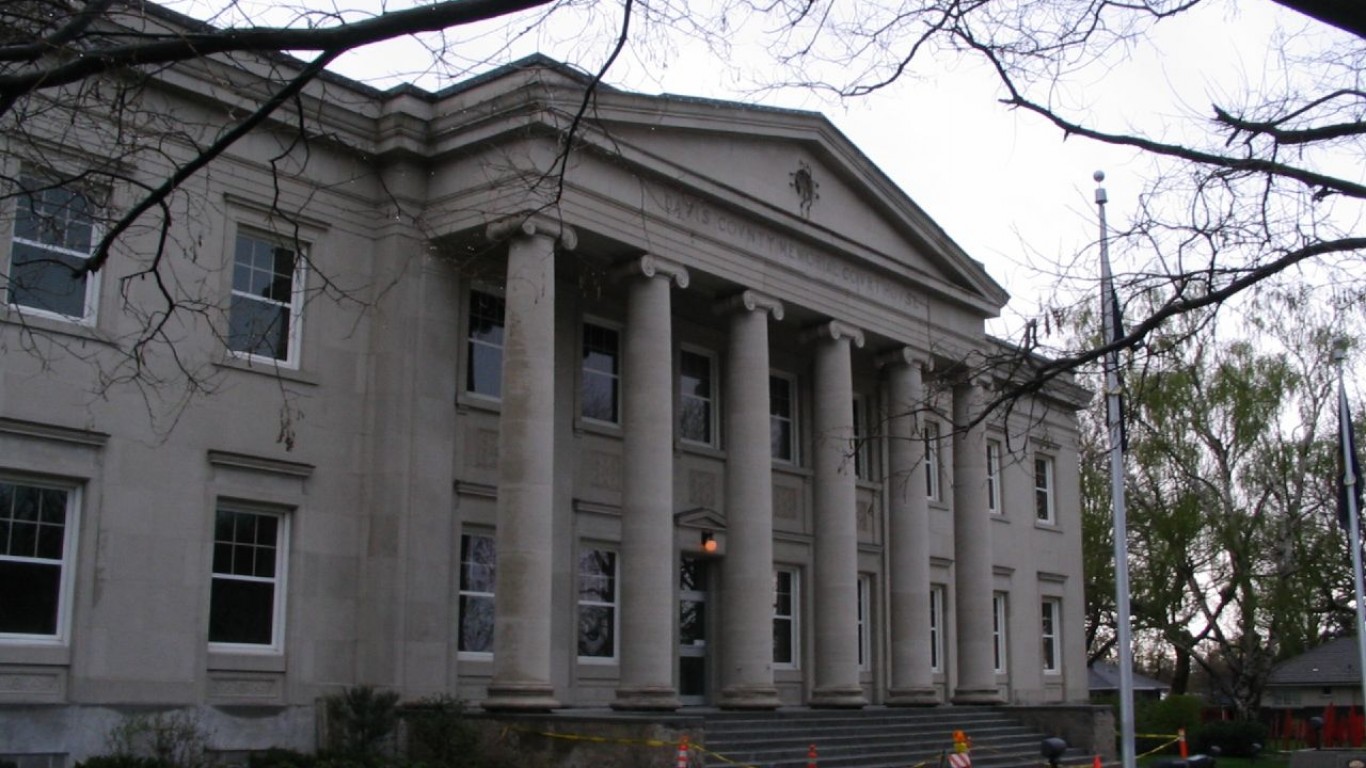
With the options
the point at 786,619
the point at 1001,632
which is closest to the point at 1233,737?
the point at 1001,632

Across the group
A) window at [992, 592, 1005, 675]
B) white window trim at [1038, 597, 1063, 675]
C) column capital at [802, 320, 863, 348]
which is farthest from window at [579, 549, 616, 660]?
white window trim at [1038, 597, 1063, 675]

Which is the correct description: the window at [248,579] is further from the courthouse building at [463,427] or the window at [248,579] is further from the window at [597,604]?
the window at [597,604]

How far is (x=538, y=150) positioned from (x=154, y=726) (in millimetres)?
9677

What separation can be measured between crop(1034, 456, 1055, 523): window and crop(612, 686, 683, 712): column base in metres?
21.8

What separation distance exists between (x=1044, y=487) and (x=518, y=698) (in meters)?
25.2

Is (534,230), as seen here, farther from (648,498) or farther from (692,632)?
(692,632)

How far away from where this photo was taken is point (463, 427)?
23.6 m

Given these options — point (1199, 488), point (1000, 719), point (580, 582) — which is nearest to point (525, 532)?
point (580, 582)

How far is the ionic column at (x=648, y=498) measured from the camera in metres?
23.1

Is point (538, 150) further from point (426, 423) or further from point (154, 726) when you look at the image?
point (154, 726)

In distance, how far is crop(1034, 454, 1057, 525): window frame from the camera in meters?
42.6

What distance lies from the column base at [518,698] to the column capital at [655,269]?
689 cm

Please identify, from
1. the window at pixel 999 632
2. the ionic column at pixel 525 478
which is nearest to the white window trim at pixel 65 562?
the ionic column at pixel 525 478

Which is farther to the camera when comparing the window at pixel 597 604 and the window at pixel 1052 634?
the window at pixel 1052 634
